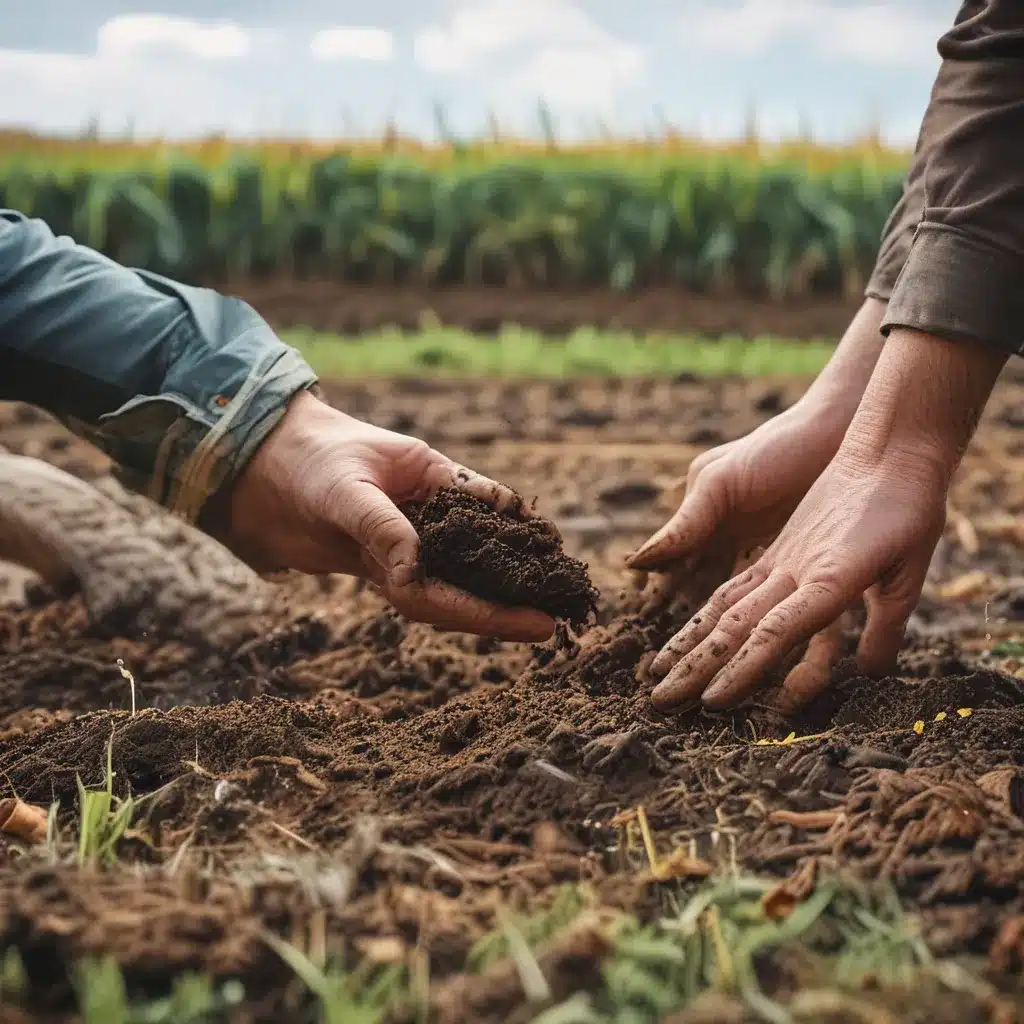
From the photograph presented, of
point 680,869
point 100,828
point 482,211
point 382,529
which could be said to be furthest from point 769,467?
point 482,211

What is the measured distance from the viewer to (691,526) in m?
2.29

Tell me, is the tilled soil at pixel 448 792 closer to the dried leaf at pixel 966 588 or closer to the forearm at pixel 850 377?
the dried leaf at pixel 966 588

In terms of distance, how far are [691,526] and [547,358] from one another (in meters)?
4.61

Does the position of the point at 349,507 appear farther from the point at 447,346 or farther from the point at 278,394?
the point at 447,346

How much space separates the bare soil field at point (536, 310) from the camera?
9.90 meters

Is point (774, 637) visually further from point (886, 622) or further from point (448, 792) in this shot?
point (448, 792)

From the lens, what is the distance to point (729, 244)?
999cm

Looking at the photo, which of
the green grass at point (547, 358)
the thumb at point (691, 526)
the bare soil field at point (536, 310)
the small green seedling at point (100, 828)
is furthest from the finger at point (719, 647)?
the bare soil field at point (536, 310)

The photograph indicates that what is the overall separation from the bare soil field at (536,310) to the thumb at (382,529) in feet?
24.8

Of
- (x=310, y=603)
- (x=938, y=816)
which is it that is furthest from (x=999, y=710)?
(x=310, y=603)

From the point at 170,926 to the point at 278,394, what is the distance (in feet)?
3.93

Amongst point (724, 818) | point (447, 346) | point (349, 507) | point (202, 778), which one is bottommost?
point (447, 346)

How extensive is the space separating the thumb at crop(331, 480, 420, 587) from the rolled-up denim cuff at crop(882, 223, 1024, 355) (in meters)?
0.91

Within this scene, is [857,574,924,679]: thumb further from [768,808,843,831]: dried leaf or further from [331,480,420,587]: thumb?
[331,480,420,587]: thumb
